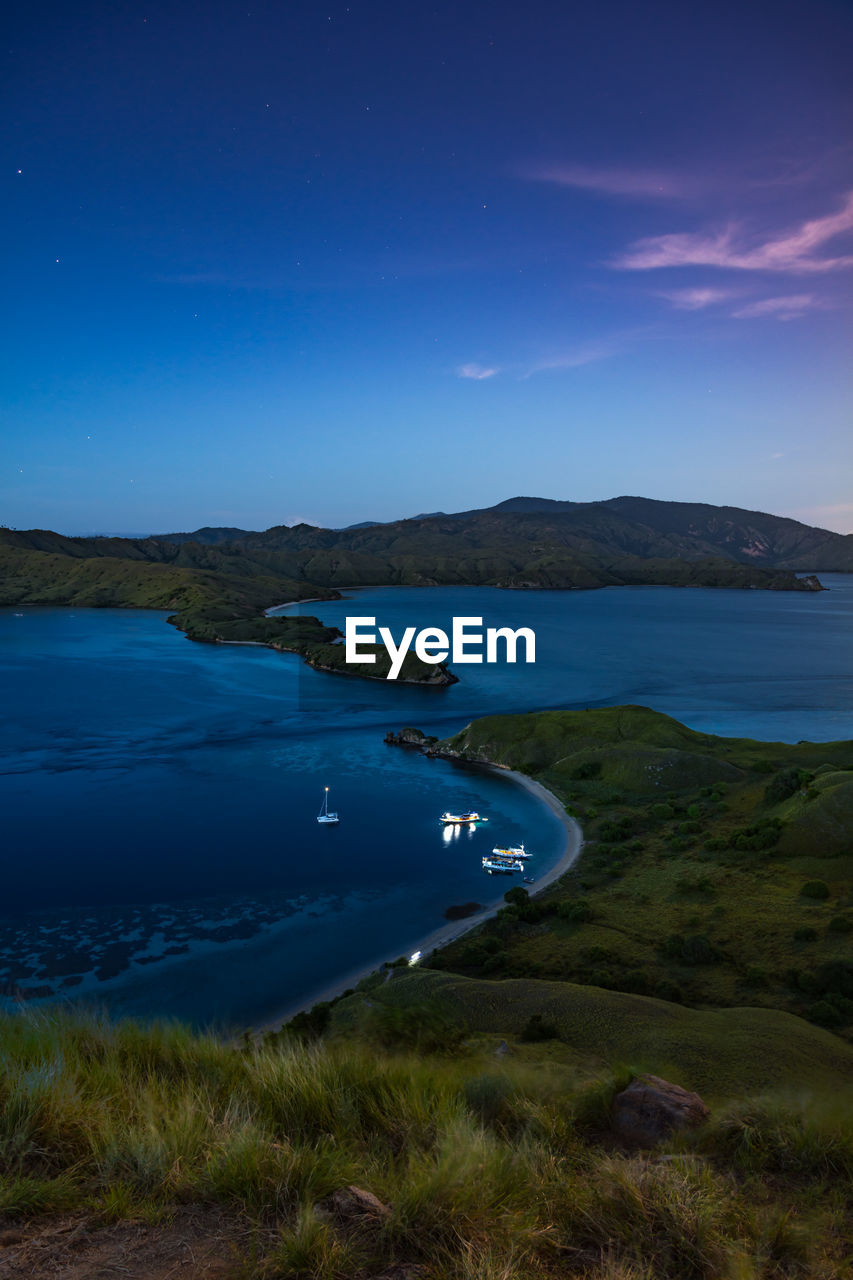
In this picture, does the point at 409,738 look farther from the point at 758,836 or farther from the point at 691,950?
the point at 691,950

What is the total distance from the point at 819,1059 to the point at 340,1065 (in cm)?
2083

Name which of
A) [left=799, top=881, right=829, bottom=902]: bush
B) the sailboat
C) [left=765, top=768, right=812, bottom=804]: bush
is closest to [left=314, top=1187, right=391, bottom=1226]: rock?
[left=799, top=881, right=829, bottom=902]: bush

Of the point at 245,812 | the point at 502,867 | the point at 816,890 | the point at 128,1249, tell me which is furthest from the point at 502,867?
the point at 128,1249

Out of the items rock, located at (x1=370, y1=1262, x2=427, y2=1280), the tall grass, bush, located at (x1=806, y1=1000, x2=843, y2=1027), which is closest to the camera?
rock, located at (x1=370, y1=1262, x2=427, y2=1280)

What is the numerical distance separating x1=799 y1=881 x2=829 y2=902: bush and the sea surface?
53.7 feet

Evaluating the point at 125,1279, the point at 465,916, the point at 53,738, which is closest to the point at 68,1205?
the point at 125,1279

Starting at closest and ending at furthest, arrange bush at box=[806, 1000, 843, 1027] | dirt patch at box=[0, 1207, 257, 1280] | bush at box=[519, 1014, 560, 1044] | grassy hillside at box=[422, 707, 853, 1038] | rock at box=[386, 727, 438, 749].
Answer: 1. dirt patch at box=[0, 1207, 257, 1280]
2. bush at box=[519, 1014, 560, 1044]
3. bush at box=[806, 1000, 843, 1027]
4. grassy hillside at box=[422, 707, 853, 1038]
5. rock at box=[386, 727, 438, 749]

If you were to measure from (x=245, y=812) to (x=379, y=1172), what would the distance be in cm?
5812

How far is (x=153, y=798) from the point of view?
65.4m

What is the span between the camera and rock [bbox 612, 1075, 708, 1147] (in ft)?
32.2

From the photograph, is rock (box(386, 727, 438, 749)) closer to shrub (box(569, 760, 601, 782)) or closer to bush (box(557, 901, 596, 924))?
shrub (box(569, 760, 601, 782))

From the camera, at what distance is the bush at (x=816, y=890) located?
123 feet

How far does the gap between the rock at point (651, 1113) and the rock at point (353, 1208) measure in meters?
5.46

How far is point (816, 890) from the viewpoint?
3756cm
